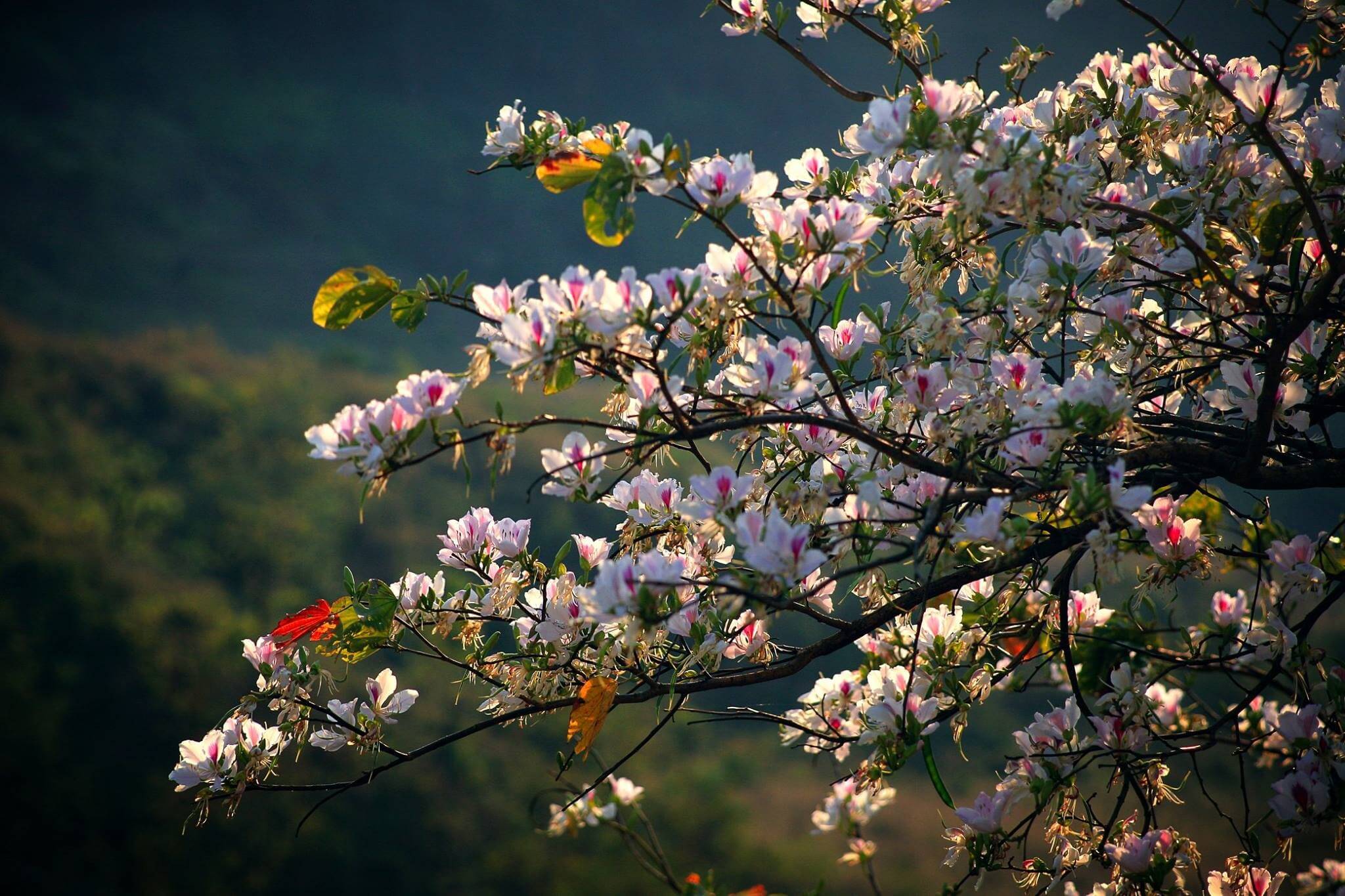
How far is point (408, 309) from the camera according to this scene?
31.0 inches

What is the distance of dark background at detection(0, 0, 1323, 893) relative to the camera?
256cm

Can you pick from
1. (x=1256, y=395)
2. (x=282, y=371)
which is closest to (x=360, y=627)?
(x=1256, y=395)

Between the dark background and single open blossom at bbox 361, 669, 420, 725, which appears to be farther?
the dark background

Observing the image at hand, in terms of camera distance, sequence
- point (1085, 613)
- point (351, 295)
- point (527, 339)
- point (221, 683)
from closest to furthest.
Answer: point (527, 339) < point (351, 295) < point (1085, 613) < point (221, 683)

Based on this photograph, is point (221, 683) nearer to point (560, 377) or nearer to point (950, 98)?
point (560, 377)

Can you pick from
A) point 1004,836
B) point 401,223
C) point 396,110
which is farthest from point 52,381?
point 1004,836

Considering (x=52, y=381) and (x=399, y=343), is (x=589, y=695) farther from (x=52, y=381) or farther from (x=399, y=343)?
(x=399, y=343)

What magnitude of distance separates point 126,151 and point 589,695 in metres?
5.26

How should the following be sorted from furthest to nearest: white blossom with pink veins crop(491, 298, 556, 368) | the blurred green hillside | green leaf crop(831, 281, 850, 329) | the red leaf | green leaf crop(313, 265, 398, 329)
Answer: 1. the blurred green hillside
2. the red leaf
3. green leaf crop(831, 281, 850, 329)
4. green leaf crop(313, 265, 398, 329)
5. white blossom with pink veins crop(491, 298, 556, 368)

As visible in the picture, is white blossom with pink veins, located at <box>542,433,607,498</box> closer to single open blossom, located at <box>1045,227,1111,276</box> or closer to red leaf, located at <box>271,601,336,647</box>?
red leaf, located at <box>271,601,336,647</box>

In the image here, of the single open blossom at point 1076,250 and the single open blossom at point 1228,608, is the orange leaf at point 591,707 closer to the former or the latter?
the single open blossom at point 1076,250

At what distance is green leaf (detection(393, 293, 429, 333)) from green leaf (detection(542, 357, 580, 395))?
0.45ft

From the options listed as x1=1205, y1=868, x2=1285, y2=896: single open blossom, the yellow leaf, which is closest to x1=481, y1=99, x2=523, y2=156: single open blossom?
the yellow leaf

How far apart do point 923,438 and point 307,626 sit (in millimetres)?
699
